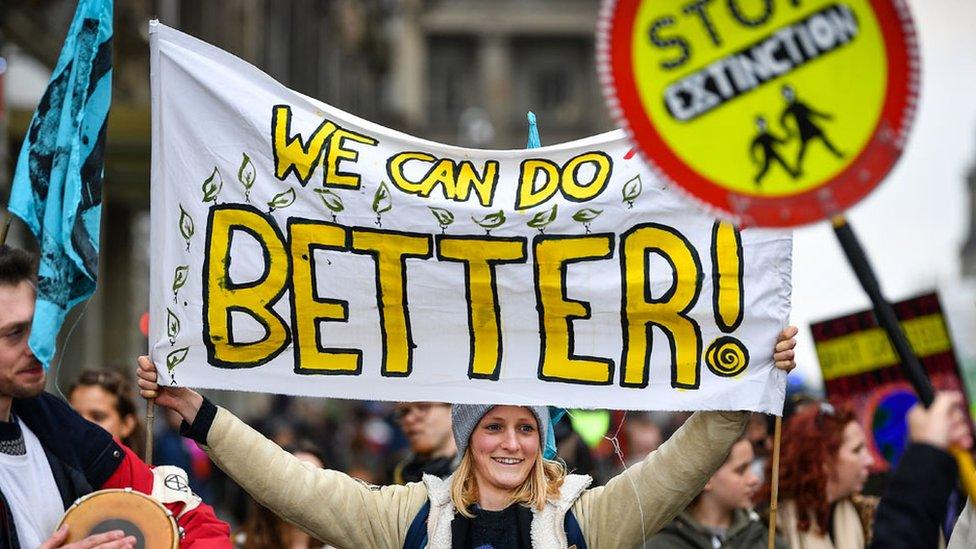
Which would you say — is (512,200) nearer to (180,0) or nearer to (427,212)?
(427,212)

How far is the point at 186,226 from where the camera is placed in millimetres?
4816

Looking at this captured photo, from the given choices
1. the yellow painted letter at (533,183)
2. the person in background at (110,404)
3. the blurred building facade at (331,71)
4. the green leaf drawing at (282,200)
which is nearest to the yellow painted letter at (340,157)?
the green leaf drawing at (282,200)

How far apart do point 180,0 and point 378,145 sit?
19662mm

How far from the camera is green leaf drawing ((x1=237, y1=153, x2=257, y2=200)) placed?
487cm

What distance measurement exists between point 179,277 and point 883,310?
227 centimetres

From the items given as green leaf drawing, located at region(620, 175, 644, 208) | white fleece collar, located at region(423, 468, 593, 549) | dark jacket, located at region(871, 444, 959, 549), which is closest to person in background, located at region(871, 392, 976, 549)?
dark jacket, located at region(871, 444, 959, 549)

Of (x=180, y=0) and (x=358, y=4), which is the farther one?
(x=358, y=4)

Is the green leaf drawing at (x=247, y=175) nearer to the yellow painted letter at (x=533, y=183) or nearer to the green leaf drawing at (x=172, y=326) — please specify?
the green leaf drawing at (x=172, y=326)

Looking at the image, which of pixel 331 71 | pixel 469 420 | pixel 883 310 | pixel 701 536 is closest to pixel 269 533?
pixel 701 536

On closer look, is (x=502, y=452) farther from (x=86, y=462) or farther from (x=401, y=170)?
(x=86, y=462)

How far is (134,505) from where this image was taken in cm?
411

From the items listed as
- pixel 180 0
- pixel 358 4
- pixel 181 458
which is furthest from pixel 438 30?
pixel 181 458

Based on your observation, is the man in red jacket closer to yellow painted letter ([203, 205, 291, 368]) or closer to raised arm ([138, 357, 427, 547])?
raised arm ([138, 357, 427, 547])

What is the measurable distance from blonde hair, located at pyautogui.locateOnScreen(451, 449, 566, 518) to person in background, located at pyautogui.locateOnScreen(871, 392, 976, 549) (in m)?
1.43
